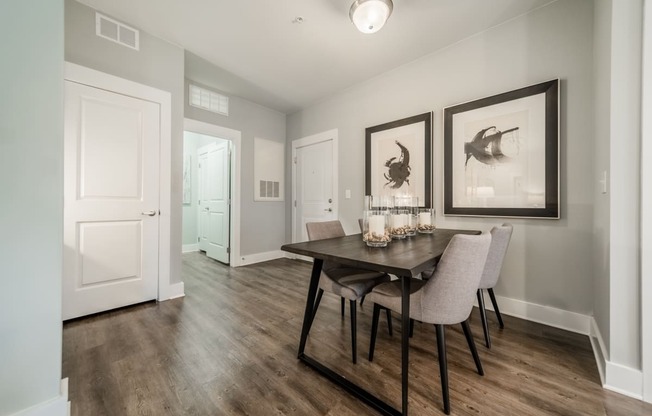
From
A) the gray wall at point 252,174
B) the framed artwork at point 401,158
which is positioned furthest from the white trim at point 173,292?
the framed artwork at point 401,158

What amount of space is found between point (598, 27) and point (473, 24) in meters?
0.92

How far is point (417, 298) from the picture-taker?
51.2 inches

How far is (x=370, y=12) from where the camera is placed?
188 centimetres

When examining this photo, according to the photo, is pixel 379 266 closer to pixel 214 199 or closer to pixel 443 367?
pixel 443 367

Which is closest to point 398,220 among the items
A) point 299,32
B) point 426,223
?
point 426,223

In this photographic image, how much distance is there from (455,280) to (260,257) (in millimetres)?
3625

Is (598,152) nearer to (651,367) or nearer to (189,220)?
(651,367)

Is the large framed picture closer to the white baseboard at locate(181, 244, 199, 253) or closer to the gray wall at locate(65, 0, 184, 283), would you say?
the gray wall at locate(65, 0, 184, 283)

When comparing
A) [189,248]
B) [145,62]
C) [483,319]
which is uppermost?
[145,62]

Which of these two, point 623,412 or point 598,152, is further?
point 598,152

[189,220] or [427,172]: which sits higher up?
[427,172]

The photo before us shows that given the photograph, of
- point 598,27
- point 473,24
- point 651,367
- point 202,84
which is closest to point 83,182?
point 202,84

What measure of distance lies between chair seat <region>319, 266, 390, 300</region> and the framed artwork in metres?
1.30

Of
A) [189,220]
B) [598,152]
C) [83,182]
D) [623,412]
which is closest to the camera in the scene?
[623,412]
